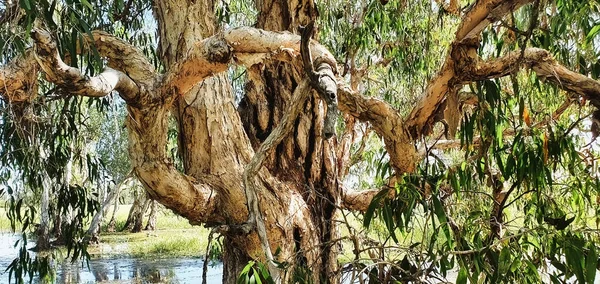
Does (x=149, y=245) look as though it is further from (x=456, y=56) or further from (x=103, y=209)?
(x=456, y=56)

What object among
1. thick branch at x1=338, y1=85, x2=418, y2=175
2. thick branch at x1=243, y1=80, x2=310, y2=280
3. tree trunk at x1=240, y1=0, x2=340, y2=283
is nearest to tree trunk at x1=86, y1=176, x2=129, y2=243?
tree trunk at x1=240, y1=0, x2=340, y2=283

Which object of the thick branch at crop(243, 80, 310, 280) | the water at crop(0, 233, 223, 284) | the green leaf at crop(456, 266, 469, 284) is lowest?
the water at crop(0, 233, 223, 284)

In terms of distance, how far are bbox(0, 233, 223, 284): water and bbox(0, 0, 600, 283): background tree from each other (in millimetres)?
4457

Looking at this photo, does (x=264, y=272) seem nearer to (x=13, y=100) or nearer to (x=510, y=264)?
(x=510, y=264)

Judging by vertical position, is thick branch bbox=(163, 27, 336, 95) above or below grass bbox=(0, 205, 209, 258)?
above

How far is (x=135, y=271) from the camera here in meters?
8.22

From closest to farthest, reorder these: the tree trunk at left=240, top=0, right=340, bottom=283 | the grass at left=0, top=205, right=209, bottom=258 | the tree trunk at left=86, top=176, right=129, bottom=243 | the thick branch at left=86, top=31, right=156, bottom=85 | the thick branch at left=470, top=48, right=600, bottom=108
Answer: the thick branch at left=470, top=48, right=600, bottom=108, the thick branch at left=86, top=31, right=156, bottom=85, the tree trunk at left=240, top=0, right=340, bottom=283, the tree trunk at left=86, top=176, right=129, bottom=243, the grass at left=0, top=205, right=209, bottom=258

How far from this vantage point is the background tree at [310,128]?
5.50 feet

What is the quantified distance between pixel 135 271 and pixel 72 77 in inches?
267

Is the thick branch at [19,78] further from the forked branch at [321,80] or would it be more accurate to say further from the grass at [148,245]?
the grass at [148,245]

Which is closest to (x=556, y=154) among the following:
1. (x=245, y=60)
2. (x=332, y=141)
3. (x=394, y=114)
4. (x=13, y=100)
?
(x=394, y=114)

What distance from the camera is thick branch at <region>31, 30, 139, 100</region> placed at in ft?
5.54

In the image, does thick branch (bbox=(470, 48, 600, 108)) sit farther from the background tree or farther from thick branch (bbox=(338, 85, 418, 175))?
thick branch (bbox=(338, 85, 418, 175))

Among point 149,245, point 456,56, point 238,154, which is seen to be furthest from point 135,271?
point 456,56
